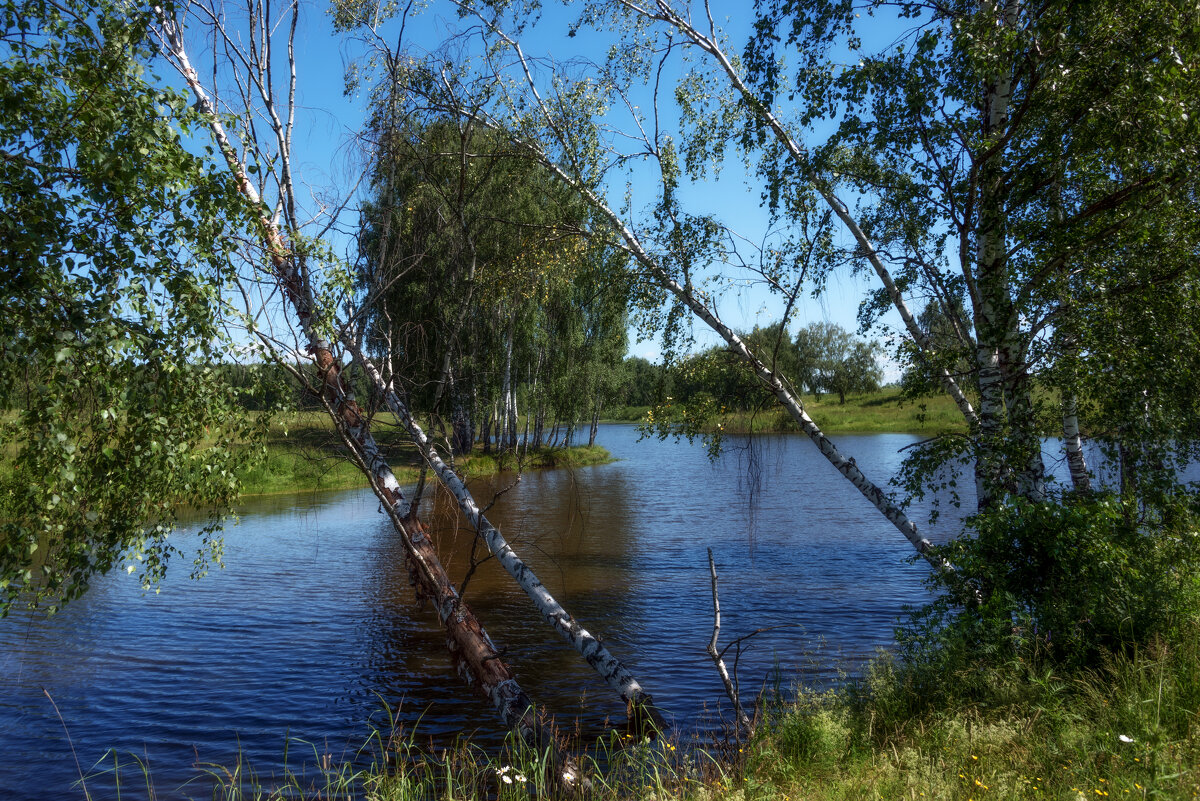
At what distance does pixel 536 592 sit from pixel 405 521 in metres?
1.68

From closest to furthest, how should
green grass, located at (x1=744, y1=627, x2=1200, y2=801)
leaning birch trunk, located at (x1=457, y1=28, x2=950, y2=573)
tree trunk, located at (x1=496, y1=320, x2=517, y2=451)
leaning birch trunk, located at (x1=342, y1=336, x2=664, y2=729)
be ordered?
green grass, located at (x1=744, y1=627, x2=1200, y2=801)
leaning birch trunk, located at (x1=342, y1=336, x2=664, y2=729)
leaning birch trunk, located at (x1=457, y1=28, x2=950, y2=573)
tree trunk, located at (x1=496, y1=320, x2=517, y2=451)

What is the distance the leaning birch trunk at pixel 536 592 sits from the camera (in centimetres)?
818

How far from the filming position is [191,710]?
9430 millimetres

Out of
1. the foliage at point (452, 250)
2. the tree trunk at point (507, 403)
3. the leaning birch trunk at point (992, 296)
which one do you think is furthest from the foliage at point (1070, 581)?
the tree trunk at point (507, 403)

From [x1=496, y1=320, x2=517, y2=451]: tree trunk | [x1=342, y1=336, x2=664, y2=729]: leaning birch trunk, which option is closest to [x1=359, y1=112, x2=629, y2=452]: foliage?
[x1=342, y1=336, x2=664, y2=729]: leaning birch trunk

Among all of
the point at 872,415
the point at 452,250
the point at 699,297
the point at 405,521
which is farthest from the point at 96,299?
the point at 872,415

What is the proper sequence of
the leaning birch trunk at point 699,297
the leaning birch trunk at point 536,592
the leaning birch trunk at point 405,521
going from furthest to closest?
the leaning birch trunk at point 699,297 < the leaning birch trunk at point 536,592 < the leaning birch trunk at point 405,521

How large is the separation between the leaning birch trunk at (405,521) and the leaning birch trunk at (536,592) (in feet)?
1.44

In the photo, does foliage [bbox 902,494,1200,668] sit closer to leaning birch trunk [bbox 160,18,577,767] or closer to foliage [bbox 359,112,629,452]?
leaning birch trunk [bbox 160,18,577,767]

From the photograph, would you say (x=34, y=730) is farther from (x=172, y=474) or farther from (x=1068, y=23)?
(x=1068, y=23)

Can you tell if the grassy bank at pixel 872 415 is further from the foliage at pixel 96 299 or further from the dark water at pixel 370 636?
the foliage at pixel 96 299

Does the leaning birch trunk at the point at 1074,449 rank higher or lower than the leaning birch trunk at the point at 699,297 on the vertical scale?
lower

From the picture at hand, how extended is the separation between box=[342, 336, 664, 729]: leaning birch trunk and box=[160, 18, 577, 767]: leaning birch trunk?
1.44 ft

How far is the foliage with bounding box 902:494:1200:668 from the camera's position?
632 centimetres
